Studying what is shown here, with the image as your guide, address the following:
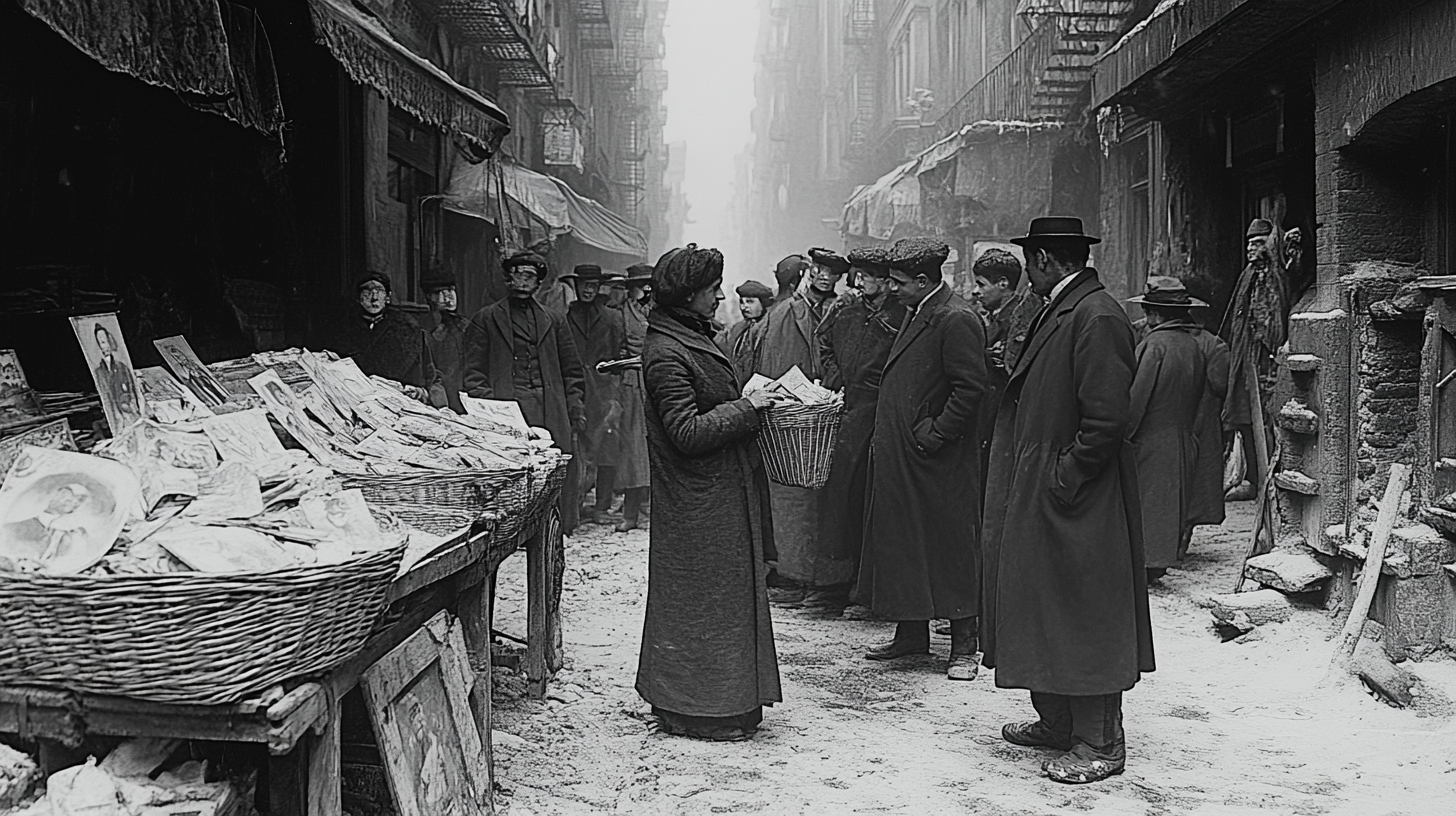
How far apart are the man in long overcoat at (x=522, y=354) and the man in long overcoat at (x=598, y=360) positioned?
1.79 m

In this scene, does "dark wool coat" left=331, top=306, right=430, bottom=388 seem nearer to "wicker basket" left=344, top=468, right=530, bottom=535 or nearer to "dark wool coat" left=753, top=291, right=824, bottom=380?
"dark wool coat" left=753, top=291, right=824, bottom=380

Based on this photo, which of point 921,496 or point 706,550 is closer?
point 706,550

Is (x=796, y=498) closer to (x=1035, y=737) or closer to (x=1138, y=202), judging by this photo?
(x=1035, y=737)

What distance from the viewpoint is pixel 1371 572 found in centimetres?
622

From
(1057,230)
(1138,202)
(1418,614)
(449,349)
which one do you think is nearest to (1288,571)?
(1418,614)

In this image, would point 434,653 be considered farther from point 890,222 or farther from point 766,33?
point 766,33

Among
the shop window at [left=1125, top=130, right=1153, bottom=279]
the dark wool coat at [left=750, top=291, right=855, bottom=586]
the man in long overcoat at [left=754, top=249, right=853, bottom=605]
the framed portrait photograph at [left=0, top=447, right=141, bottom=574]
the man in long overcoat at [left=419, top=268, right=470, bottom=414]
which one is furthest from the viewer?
the shop window at [left=1125, top=130, right=1153, bottom=279]

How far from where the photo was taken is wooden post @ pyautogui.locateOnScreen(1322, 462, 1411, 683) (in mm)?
6121

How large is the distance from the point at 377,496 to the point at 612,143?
40.3 m

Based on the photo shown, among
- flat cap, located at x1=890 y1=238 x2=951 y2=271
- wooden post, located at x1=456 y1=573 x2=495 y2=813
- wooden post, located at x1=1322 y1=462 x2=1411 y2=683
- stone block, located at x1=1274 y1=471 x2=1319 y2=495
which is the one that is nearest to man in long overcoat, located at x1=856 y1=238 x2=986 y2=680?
flat cap, located at x1=890 y1=238 x2=951 y2=271

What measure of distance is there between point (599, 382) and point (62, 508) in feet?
27.0

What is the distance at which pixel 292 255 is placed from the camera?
8531mm

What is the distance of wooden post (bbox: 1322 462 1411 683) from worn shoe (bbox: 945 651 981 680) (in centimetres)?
167

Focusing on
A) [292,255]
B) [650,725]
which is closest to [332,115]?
[292,255]
